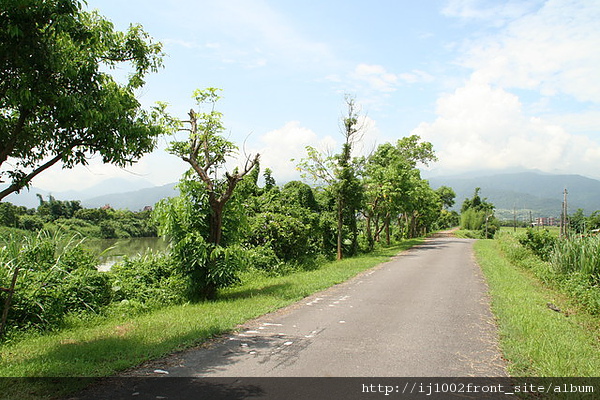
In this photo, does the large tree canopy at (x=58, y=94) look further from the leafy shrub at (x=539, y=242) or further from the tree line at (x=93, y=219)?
the tree line at (x=93, y=219)

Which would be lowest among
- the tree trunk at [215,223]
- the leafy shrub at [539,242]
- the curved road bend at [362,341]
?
the curved road bend at [362,341]

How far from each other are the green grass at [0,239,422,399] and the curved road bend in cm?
37

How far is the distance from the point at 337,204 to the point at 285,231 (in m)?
4.32

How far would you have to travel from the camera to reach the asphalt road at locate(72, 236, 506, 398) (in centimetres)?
498

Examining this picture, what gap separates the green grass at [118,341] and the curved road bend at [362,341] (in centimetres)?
37

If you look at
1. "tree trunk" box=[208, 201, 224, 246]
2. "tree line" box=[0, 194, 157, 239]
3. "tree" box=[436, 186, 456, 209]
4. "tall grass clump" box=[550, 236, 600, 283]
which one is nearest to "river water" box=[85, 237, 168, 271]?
"tree trunk" box=[208, 201, 224, 246]

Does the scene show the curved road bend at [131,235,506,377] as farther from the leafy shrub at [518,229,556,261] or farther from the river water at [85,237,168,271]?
the leafy shrub at [518,229,556,261]

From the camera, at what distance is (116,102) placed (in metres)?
5.23

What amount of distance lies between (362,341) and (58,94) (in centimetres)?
533

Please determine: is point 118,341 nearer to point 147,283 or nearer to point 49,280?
point 49,280

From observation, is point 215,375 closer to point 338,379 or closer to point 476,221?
point 338,379

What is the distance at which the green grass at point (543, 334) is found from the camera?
5082 mm

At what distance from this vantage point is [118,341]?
19.7ft

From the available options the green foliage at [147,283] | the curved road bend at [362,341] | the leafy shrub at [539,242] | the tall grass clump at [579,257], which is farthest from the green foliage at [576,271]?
the green foliage at [147,283]
